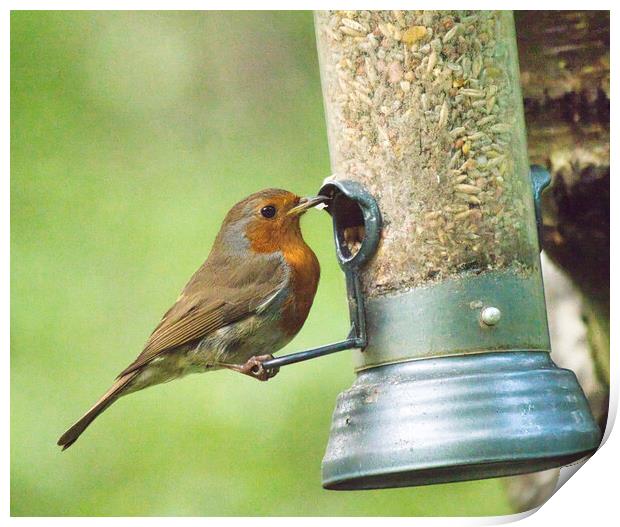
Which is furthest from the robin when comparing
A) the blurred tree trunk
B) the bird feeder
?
the blurred tree trunk

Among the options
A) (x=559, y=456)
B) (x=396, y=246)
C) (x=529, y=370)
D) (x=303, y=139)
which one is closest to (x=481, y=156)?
(x=396, y=246)

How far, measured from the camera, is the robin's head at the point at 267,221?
16.0ft

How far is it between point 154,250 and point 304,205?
4.46ft

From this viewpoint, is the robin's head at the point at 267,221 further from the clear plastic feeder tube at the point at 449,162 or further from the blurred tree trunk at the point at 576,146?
the blurred tree trunk at the point at 576,146

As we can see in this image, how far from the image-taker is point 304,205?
4746mm

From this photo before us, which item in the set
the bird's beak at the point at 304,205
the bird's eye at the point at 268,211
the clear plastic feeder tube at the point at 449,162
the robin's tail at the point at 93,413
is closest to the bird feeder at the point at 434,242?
the clear plastic feeder tube at the point at 449,162

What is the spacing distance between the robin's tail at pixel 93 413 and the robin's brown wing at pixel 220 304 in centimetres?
3

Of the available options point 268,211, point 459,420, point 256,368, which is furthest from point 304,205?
point 459,420

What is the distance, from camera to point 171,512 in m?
5.76

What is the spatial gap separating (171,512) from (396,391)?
1978 millimetres

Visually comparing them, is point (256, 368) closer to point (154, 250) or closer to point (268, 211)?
point (268, 211)

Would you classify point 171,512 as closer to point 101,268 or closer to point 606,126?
point 101,268

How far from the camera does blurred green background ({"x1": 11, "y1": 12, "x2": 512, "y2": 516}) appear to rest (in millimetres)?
5676

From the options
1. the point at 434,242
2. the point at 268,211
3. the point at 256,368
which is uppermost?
the point at 268,211
